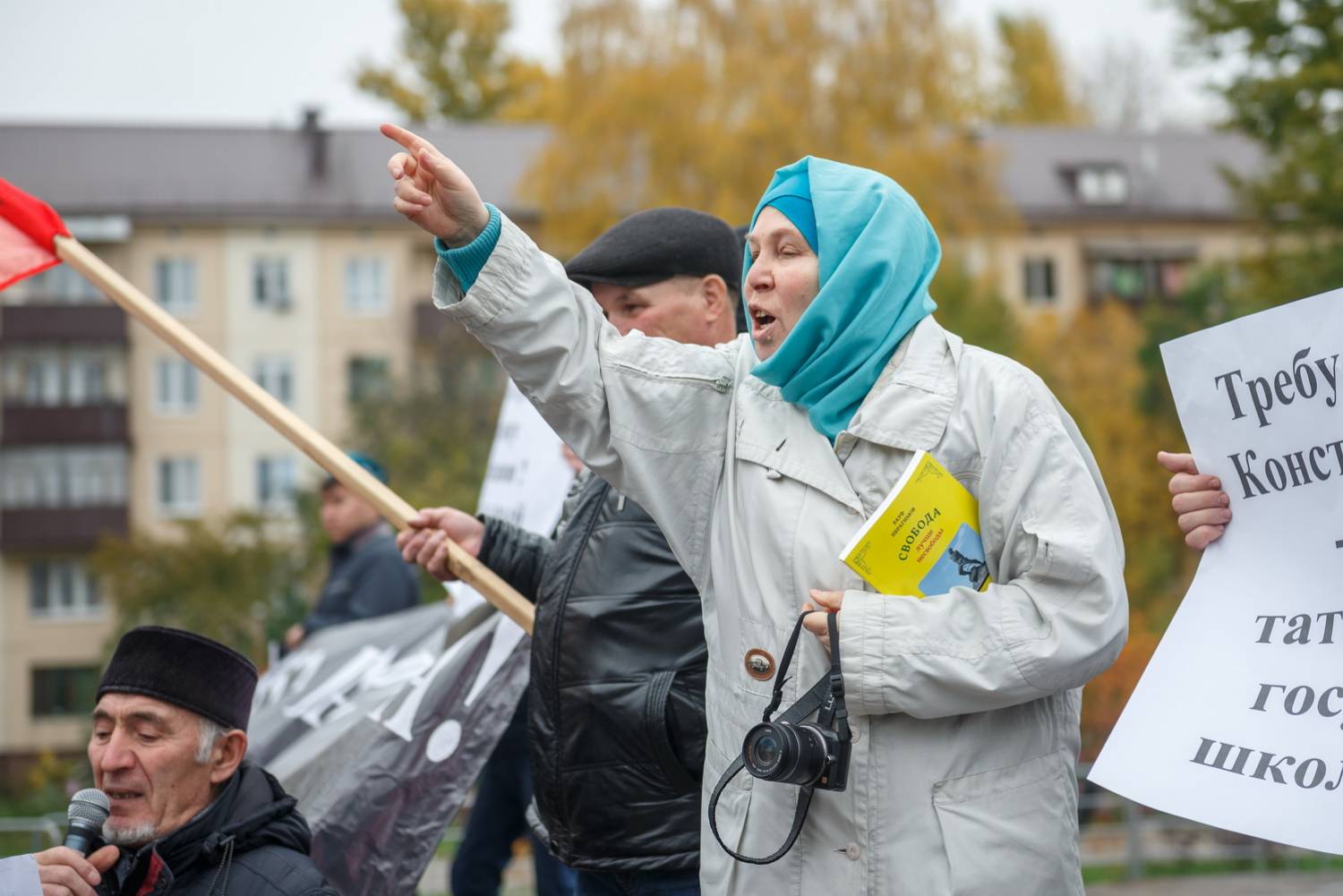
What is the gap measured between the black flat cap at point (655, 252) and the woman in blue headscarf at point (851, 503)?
902 millimetres

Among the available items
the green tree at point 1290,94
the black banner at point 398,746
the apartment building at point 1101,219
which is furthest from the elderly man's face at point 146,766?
the apartment building at point 1101,219

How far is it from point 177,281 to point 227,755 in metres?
41.8

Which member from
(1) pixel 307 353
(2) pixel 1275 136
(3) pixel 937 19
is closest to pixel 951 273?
(3) pixel 937 19

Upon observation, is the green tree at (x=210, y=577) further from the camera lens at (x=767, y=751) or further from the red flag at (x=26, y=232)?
the camera lens at (x=767, y=751)

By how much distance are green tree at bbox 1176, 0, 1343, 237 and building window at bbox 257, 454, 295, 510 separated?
2992cm

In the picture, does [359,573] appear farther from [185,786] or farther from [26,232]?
[185,786]

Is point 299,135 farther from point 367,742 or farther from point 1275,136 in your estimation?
point 367,742

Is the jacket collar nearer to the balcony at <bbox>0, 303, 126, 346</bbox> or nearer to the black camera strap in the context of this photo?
the black camera strap

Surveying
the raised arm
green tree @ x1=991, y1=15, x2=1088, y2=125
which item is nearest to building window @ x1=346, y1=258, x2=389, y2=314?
green tree @ x1=991, y1=15, x2=1088, y2=125

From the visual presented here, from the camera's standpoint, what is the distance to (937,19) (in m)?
25.6

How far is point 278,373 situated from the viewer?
4341cm

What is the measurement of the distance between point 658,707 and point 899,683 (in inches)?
38.4

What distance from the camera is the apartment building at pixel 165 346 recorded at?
42750 millimetres

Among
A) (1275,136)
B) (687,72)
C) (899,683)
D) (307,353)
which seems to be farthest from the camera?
(307,353)
